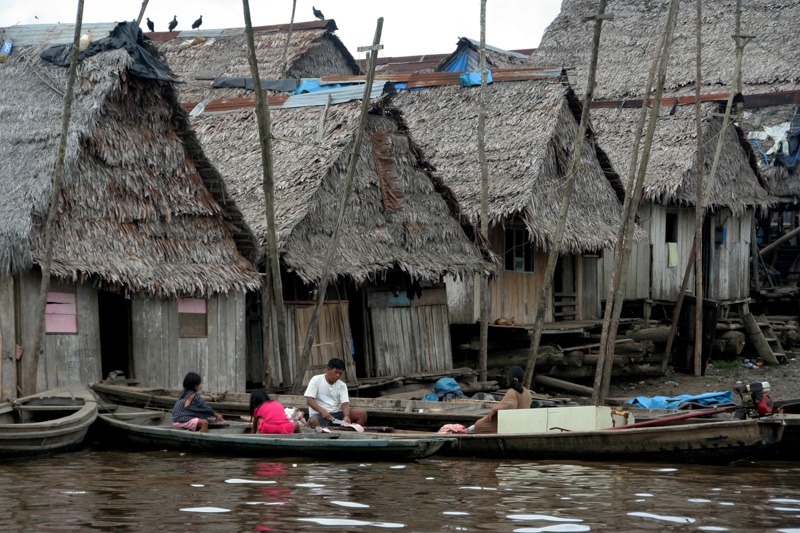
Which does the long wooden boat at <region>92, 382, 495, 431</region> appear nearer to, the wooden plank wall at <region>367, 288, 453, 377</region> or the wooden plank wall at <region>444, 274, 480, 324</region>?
the wooden plank wall at <region>367, 288, 453, 377</region>

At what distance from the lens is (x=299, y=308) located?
16516 mm


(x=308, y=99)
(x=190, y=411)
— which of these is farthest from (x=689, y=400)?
(x=308, y=99)

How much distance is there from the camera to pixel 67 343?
13.7 meters

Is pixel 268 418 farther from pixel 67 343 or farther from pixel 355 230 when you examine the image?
pixel 355 230

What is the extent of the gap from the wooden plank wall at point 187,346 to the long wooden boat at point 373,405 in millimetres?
583

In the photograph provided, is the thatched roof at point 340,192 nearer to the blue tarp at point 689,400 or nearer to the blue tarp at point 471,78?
the blue tarp at point 689,400

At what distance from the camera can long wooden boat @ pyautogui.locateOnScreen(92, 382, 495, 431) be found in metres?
13.5

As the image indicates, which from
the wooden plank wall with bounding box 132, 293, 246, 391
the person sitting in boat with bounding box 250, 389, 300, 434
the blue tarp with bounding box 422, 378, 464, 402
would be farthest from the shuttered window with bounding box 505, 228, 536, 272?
the person sitting in boat with bounding box 250, 389, 300, 434

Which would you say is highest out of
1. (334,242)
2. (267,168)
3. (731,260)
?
(267,168)

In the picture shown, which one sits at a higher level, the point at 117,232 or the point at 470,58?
the point at 470,58

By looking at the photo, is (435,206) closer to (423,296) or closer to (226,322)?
(423,296)

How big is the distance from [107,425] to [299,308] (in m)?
4.25

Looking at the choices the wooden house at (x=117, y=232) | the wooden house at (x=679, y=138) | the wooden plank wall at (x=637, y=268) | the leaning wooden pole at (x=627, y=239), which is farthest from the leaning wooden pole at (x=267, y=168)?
the wooden house at (x=679, y=138)

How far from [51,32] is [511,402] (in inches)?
339
